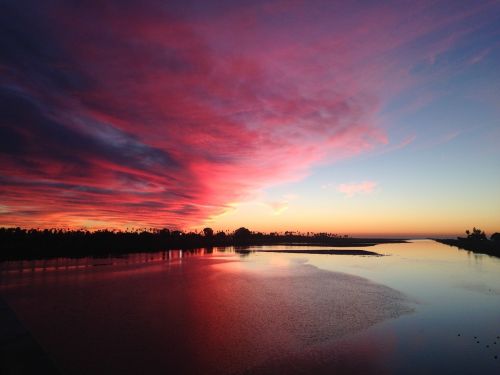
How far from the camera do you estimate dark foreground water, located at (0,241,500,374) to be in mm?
15211

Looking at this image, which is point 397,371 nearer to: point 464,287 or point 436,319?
point 436,319

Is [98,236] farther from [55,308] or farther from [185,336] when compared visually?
[185,336]

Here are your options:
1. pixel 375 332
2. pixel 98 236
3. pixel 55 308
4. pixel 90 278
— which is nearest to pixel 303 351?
pixel 375 332

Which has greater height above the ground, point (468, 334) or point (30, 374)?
point (30, 374)

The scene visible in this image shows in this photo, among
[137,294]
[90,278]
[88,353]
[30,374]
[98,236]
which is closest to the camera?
[30,374]

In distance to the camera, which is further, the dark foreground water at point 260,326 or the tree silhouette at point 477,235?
the tree silhouette at point 477,235

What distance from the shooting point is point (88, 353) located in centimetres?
1627

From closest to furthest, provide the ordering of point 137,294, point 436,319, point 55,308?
point 436,319 < point 55,308 < point 137,294

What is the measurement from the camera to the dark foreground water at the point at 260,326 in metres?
15.2

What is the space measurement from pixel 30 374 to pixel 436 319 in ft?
83.2

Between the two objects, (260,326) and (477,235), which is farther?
(477,235)

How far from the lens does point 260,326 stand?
21.2m

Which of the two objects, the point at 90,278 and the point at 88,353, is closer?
the point at 88,353

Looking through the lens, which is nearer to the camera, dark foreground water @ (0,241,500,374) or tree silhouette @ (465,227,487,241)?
dark foreground water @ (0,241,500,374)
